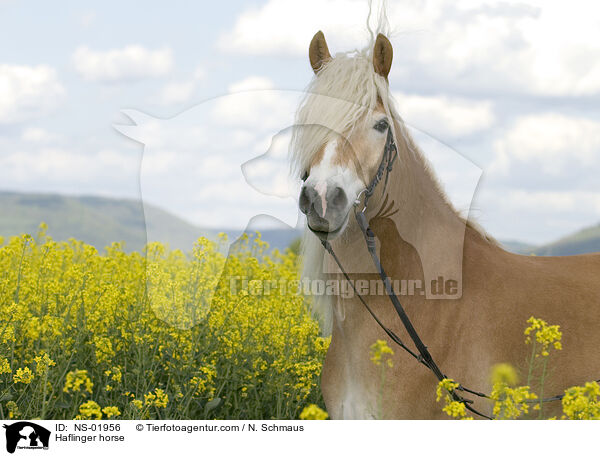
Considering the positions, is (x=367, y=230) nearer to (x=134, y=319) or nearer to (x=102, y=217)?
(x=134, y=319)

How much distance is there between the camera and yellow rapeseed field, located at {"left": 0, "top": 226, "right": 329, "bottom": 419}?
4.74m

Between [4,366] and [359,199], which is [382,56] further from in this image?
[4,366]

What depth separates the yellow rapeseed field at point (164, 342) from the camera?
474cm

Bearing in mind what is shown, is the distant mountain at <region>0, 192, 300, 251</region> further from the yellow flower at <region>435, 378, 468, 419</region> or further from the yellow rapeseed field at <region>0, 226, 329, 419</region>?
the yellow flower at <region>435, 378, 468, 419</region>

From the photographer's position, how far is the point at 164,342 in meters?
5.15

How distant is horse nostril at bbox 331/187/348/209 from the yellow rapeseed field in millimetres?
1775

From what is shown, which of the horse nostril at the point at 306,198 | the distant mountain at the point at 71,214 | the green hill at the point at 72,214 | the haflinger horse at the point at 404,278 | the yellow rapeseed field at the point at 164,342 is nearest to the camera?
the horse nostril at the point at 306,198

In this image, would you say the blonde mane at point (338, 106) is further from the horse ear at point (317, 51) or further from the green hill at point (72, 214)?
the green hill at point (72, 214)

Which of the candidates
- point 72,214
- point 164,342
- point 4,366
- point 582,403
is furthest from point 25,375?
point 72,214

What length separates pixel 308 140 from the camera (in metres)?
3.35

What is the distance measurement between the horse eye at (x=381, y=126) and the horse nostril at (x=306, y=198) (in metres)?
0.61

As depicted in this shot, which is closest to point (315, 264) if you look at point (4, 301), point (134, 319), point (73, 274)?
point (134, 319)

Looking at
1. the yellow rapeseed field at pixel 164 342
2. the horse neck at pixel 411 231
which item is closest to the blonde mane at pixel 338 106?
the horse neck at pixel 411 231

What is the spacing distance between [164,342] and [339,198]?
2630 mm
